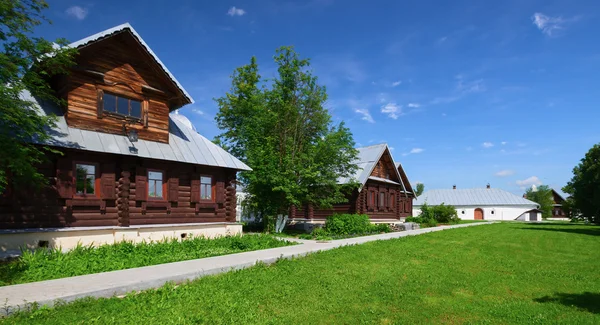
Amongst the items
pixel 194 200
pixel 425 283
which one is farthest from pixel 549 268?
pixel 194 200

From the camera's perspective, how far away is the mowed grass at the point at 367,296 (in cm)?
621

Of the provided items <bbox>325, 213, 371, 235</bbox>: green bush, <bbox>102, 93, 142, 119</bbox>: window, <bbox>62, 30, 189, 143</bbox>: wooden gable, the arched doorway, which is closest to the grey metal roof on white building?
the arched doorway

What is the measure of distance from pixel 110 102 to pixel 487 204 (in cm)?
6465

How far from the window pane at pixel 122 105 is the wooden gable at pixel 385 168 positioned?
1909cm

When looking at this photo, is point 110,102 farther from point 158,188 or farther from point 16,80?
point 16,80

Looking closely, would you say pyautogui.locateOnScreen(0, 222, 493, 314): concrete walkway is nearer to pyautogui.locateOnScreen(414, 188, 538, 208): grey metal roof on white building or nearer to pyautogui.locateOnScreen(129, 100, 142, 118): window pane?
pyautogui.locateOnScreen(129, 100, 142, 118): window pane

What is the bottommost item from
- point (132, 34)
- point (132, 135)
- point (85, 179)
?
point (85, 179)

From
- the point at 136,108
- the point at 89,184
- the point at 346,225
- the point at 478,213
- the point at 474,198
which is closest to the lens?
the point at 89,184

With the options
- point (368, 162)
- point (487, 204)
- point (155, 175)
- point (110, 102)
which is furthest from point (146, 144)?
point (487, 204)

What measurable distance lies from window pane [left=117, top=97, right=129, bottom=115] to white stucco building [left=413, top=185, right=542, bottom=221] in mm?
53215

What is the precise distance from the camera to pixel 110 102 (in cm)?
1502

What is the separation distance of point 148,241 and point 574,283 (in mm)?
14409

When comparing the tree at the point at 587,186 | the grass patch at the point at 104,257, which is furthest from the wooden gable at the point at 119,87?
the tree at the point at 587,186

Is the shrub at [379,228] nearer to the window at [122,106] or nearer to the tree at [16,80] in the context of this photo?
the window at [122,106]
